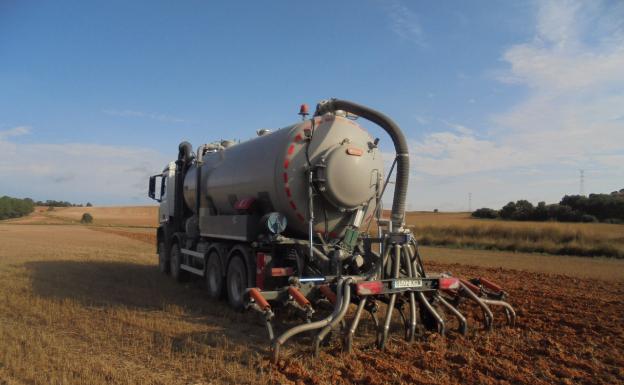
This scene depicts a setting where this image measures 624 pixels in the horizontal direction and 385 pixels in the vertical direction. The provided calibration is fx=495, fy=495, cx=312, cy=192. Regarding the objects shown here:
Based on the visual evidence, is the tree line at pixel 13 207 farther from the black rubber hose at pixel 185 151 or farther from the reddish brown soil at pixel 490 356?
the reddish brown soil at pixel 490 356

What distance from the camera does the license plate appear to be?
644 centimetres

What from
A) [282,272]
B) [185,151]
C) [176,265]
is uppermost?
[185,151]

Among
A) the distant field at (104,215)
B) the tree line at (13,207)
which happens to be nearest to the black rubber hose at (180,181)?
the distant field at (104,215)

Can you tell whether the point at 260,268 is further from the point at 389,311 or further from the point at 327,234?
the point at 389,311

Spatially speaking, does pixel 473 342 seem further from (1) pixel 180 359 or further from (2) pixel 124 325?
(2) pixel 124 325

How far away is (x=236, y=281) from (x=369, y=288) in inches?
153

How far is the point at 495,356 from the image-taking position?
5930mm

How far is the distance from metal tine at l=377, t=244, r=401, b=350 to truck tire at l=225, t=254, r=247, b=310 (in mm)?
3176

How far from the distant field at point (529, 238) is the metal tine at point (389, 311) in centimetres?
2140

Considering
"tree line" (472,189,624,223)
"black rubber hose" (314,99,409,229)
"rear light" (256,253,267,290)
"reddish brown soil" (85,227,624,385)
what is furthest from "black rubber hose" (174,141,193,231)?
"tree line" (472,189,624,223)

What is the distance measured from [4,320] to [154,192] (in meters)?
8.33

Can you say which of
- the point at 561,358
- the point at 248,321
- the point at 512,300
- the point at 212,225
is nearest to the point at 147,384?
the point at 248,321

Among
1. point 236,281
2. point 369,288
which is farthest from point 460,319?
point 236,281

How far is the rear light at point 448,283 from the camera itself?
6858mm
